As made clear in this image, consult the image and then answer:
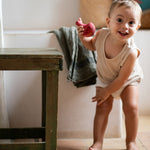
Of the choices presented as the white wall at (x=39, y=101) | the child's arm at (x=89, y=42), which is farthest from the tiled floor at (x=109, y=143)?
the child's arm at (x=89, y=42)

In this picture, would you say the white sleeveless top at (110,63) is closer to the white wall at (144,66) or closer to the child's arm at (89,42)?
the child's arm at (89,42)

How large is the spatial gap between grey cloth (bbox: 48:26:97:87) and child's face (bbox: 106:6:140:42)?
27 centimetres

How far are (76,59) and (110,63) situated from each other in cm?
22

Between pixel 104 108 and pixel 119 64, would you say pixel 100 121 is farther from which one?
pixel 119 64

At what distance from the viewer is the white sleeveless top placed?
3.95 feet

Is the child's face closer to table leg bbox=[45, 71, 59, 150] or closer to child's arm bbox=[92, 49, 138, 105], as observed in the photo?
child's arm bbox=[92, 49, 138, 105]

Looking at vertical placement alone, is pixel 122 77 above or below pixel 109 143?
above

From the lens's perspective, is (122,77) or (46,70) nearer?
(46,70)

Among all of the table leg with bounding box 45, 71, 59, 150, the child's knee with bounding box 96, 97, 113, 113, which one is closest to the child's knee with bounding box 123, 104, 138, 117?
the child's knee with bounding box 96, 97, 113, 113

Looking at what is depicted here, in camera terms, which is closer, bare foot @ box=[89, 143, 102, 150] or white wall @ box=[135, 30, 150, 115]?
bare foot @ box=[89, 143, 102, 150]

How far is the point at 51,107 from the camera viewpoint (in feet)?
3.27

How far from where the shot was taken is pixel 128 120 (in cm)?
124

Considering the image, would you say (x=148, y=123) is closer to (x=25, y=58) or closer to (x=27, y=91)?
(x=27, y=91)

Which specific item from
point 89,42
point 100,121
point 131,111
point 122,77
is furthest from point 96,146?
point 89,42
